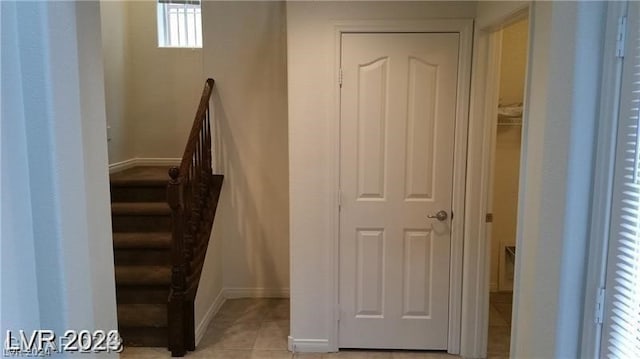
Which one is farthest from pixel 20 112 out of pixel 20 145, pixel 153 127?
pixel 153 127

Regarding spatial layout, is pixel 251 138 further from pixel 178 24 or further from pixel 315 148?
pixel 178 24

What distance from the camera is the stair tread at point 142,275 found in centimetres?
343

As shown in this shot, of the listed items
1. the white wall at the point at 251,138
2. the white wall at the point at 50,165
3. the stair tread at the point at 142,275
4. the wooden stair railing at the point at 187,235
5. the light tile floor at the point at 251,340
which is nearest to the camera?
the white wall at the point at 50,165

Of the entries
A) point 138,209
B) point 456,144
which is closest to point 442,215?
point 456,144

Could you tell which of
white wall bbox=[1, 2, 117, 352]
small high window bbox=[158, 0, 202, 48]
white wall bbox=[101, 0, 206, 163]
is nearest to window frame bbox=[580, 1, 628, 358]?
white wall bbox=[1, 2, 117, 352]

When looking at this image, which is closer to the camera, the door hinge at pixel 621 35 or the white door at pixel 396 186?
the door hinge at pixel 621 35

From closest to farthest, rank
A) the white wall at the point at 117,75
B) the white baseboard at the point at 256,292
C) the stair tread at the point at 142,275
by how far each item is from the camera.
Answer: the stair tread at the point at 142,275 < the white baseboard at the point at 256,292 < the white wall at the point at 117,75

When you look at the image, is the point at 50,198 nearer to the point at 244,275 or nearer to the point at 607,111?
the point at 607,111

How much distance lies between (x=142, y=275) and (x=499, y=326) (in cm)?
280

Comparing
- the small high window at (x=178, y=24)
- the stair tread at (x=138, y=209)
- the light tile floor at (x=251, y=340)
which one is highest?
the small high window at (x=178, y=24)

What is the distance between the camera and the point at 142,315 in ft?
10.8

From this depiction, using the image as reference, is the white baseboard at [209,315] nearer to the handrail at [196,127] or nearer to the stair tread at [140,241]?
the stair tread at [140,241]

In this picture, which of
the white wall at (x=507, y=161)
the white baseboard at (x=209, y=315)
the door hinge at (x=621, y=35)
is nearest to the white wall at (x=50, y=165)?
the door hinge at (x=621, y=35)

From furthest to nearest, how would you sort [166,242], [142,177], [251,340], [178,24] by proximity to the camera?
[178,24]
[142,177]
[166,242]
[251,340]
